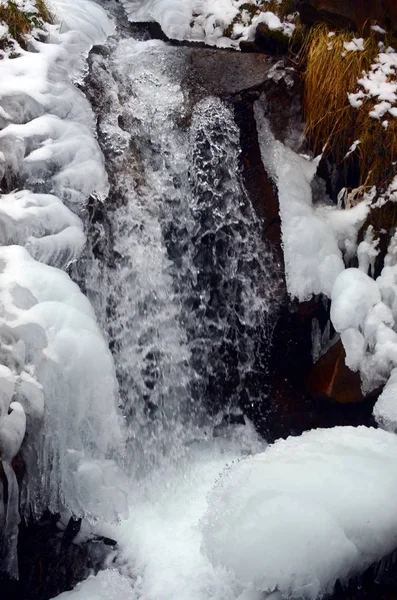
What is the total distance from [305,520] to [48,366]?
4.18 ft

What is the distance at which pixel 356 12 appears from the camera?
4.48 m

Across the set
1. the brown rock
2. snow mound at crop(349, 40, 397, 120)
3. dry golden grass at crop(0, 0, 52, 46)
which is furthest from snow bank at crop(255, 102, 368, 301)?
dry golden grass at crop(0, 0, 52, 46)

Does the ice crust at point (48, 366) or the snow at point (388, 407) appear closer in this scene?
the ice crust at point (48, 366)

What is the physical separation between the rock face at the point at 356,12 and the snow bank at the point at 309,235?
1.14 m

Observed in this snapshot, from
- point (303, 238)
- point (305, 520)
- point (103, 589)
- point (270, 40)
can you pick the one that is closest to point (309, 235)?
point (303, 238)

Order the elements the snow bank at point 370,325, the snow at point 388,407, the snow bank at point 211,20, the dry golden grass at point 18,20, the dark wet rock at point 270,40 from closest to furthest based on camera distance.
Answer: the snow at point 388,407 → the snow bank at point 370,325 → the dry golden grass at point 18,20 → the dark wet rock at point 270,40 → the snow bank at point 211,20

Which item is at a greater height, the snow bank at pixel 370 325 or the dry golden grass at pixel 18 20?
the dry golden grass at pixel 18 20

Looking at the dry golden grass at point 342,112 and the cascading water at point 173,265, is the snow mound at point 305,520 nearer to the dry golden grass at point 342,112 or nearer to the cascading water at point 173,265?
the cascading water at point 173,265

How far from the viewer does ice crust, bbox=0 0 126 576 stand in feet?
9.04

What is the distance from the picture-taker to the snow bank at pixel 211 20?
495cm

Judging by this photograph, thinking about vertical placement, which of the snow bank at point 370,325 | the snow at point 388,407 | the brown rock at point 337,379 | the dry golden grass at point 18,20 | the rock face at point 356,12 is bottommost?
the brown rock at point 337,379

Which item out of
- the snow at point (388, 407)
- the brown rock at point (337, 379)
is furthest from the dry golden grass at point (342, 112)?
the snow at point (388, 407)

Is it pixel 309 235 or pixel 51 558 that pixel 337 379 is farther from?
pixel 51 558

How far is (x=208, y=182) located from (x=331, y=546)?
241 centimetres
